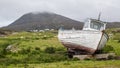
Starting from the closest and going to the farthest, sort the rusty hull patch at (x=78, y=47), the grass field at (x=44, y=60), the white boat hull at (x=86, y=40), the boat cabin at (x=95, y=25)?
the grass field at (x=44, y=60)
the white boat hull at (x=86, y=40)
the rusty hull patch at (x=78, y=47)
the boat cabin at (x=95, y=25)

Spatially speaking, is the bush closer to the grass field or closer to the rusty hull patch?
the grass field

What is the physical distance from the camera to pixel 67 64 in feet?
121

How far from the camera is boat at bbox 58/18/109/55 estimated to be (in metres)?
45.3

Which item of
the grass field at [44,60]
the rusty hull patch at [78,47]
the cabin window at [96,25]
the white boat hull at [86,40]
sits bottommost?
the grass field at [44,60]

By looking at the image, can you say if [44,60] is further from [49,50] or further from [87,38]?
[49,50]

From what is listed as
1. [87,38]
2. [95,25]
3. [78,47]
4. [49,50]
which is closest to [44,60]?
[87,38]

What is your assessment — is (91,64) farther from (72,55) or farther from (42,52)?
(42,52)

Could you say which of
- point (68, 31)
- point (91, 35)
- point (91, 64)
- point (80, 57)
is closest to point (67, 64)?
point (91, 64)

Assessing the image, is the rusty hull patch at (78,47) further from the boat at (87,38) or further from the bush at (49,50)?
the bush at (49,50)

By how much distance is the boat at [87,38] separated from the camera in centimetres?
4535

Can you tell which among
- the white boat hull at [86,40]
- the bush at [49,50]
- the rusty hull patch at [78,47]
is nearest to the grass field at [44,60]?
the bush at [49,50]

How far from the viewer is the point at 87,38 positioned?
45906 mm

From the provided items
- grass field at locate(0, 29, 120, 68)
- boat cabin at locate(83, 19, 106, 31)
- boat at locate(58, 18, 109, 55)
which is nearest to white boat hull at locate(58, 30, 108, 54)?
boat at locate(58, 18, 109, 55)

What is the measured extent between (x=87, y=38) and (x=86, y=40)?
37 centimetres
